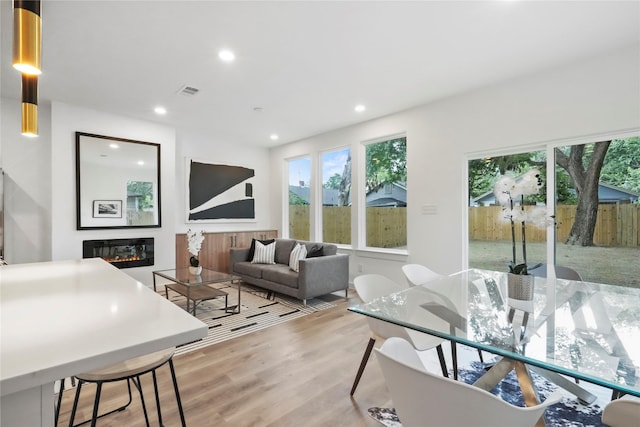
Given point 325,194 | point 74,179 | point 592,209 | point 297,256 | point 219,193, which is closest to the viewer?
point 592,209

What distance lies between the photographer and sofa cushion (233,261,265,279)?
4773 millimetres

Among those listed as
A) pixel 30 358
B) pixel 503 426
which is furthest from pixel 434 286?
pixel 30 358

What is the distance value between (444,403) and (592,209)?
318cm

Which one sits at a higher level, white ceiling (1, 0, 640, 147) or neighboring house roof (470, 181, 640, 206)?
white ceiling (1, 0, 640, 147)

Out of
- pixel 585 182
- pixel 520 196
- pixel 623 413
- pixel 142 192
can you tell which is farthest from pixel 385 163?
pixel 623 413

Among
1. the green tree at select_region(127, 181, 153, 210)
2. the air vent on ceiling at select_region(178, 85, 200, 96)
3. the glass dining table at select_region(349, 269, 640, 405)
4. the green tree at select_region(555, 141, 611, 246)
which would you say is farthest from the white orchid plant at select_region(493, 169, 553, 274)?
the green tree at select_region(127, 181, 153, 210)

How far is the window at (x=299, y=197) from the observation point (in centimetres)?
613

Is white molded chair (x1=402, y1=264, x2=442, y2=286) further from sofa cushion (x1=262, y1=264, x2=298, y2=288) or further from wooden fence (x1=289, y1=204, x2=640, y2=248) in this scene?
sofa cushion (x1=262, y1=264, x2=298, y2=288)

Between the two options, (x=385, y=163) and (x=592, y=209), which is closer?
(x=592, y=209)

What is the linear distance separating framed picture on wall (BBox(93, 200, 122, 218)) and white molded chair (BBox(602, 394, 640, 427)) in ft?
17.8

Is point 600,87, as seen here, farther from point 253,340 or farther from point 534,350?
point 253,340

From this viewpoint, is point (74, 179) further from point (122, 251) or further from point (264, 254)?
point (264, 254)

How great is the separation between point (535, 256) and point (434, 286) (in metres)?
1.86

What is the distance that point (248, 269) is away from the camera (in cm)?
497
